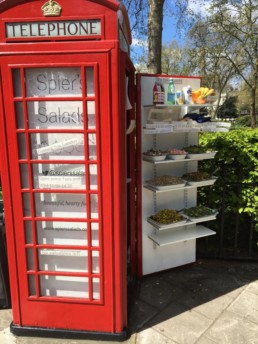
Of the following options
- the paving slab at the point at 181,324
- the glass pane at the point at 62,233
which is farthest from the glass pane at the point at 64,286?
the paving slab at the point at 181,324

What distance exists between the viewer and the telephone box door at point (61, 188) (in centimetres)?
247

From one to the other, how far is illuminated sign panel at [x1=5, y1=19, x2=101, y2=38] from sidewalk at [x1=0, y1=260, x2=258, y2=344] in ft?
8.96

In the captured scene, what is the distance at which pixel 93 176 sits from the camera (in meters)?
2.63

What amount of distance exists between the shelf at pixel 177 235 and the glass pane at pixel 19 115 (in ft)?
6.75

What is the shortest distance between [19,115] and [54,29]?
75 centimetres

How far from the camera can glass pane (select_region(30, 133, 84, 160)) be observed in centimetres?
259

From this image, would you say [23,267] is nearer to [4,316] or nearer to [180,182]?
[4,316]

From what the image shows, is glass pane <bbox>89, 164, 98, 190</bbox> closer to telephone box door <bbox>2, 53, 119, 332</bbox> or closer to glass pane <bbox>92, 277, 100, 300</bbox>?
telephone box door <bbox>2, 53, 119, 332</bbox>

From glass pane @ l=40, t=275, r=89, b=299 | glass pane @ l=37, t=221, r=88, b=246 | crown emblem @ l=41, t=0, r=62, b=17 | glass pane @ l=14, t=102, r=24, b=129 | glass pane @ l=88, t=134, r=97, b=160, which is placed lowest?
glass pane @ l=40, t=275, r=89, b=299

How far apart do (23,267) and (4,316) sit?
0.86 metres

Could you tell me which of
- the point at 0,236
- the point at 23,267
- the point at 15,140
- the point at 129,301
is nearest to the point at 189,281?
the point at 129,301

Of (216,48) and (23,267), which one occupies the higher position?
(216,48)

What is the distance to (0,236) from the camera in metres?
3.15

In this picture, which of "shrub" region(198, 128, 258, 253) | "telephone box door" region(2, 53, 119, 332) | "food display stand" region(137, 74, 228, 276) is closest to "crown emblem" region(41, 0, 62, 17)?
"telephone box door" region(2, 53, 119, 332)
